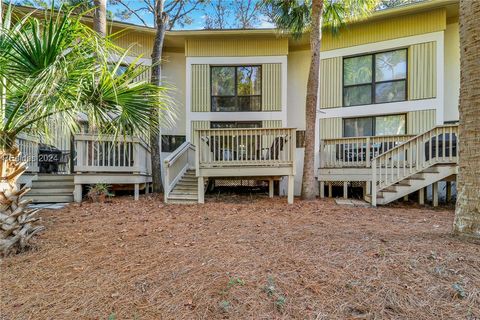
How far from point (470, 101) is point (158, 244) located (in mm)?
4345

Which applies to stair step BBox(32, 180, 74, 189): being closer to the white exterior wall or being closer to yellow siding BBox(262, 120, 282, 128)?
yellow siding BBox(262, 120, 282, 128)

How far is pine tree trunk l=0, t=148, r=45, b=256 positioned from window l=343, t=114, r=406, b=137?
9.64 m

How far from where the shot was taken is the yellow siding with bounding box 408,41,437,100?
8.88 metres

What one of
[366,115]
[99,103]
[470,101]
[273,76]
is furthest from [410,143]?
[99,103]

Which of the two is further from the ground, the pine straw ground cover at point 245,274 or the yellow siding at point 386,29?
the yellow siding at point 386,29

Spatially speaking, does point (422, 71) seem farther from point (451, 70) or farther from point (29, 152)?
point (29, 152)

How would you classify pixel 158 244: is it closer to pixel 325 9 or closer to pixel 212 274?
pixel 212 274

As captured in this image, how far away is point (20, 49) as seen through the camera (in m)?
2.80

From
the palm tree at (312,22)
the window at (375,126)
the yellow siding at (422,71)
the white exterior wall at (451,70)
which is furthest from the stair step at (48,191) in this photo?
the white exterior wall at (451,70)

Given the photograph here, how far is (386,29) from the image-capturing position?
30.9 feet

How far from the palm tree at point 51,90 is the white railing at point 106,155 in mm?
3519

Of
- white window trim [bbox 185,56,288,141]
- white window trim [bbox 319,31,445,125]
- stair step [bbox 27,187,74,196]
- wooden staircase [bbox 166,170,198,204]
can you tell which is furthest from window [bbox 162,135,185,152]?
white window trim [bbox 319,31,445,125]

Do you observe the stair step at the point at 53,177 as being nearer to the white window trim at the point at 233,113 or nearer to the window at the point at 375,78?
the white window trim at the point at 233,113

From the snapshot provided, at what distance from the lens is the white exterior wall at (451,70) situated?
9117mm
